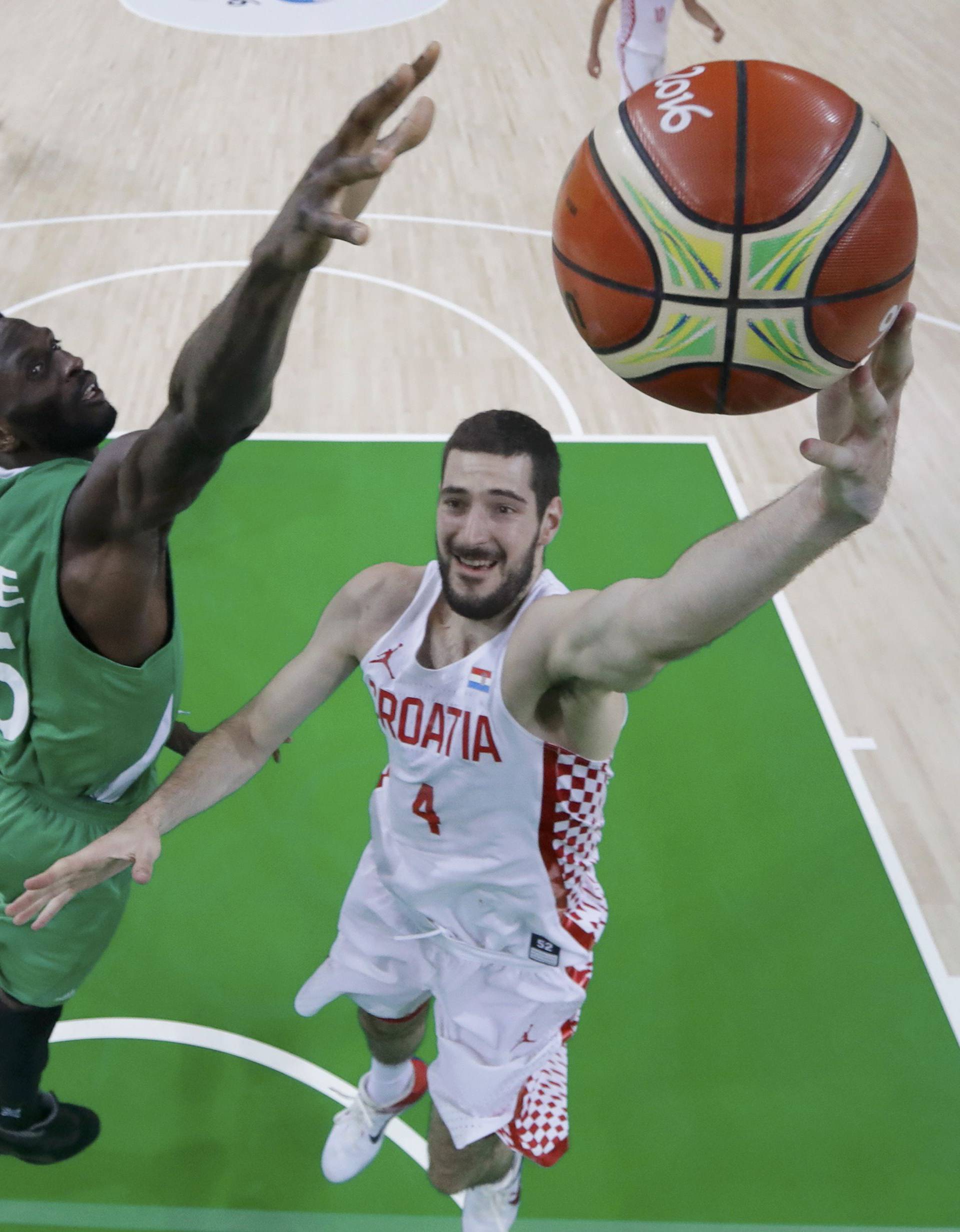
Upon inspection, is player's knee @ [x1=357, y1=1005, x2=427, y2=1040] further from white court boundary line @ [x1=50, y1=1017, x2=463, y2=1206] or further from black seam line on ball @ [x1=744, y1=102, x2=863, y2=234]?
black seam line on ball @ [x1=744, y1=102, x2=863, y2=234]

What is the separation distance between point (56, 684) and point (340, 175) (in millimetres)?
1524

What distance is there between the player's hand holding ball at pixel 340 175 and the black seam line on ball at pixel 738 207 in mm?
786

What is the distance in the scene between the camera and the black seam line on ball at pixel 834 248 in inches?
91.7

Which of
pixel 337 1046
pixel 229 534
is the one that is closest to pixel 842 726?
pixel 337 1046

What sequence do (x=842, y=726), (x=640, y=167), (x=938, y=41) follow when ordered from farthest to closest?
(x=938, y=41), (x=842, y=726), (x=640, y=167)

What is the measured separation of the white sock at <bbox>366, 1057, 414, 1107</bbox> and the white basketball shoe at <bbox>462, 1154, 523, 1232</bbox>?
341mm

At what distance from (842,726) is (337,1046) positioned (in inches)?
100

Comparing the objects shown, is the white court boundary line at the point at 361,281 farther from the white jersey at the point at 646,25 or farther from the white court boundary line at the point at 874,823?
the white jersey at the point at 646,25

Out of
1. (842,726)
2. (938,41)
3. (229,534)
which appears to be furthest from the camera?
(938,41)

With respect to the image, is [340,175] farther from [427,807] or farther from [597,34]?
[597,34]

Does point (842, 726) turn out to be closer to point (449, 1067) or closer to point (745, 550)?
point (449, 1067)

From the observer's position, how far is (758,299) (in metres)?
2.37

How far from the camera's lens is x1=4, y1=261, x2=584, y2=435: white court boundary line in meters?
7.46

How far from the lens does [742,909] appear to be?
4.26 meters
